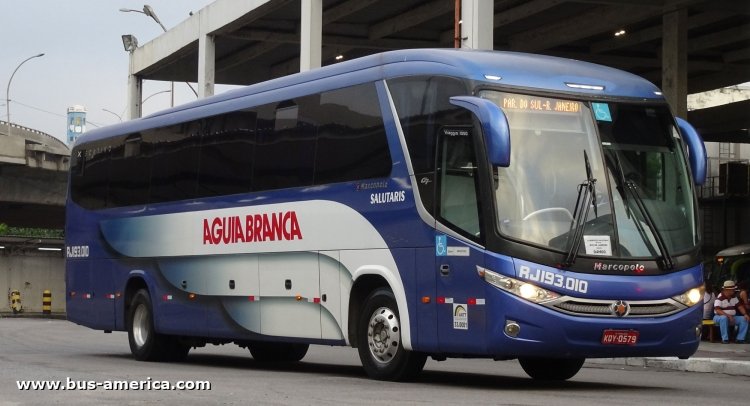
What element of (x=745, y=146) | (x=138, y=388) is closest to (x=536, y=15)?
(x=138, y=388)

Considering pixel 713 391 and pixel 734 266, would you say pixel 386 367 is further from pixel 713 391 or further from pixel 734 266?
pixel 734 266

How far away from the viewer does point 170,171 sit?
20.2 m

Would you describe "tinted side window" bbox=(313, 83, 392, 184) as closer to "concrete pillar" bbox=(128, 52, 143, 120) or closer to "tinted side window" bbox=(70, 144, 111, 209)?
"tinted side window" bbox=(70, 144, 111, 209)

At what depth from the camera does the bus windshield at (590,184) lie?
13312 millimetres

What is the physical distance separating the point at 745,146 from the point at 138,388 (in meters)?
77.5

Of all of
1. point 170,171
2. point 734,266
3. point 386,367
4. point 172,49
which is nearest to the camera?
point 386,367

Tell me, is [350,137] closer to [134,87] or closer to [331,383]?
[331,383]

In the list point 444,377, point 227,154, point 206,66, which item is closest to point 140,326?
point 227,154

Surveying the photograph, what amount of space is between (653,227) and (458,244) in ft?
6.36

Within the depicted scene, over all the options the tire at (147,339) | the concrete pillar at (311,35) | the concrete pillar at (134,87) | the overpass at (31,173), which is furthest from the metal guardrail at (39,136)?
the tire at (147,339)

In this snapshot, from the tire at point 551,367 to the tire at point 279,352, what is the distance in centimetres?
523

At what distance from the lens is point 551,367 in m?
15.8

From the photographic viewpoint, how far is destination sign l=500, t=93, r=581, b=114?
45.1 feet

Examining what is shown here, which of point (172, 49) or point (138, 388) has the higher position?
point (172, 49)
